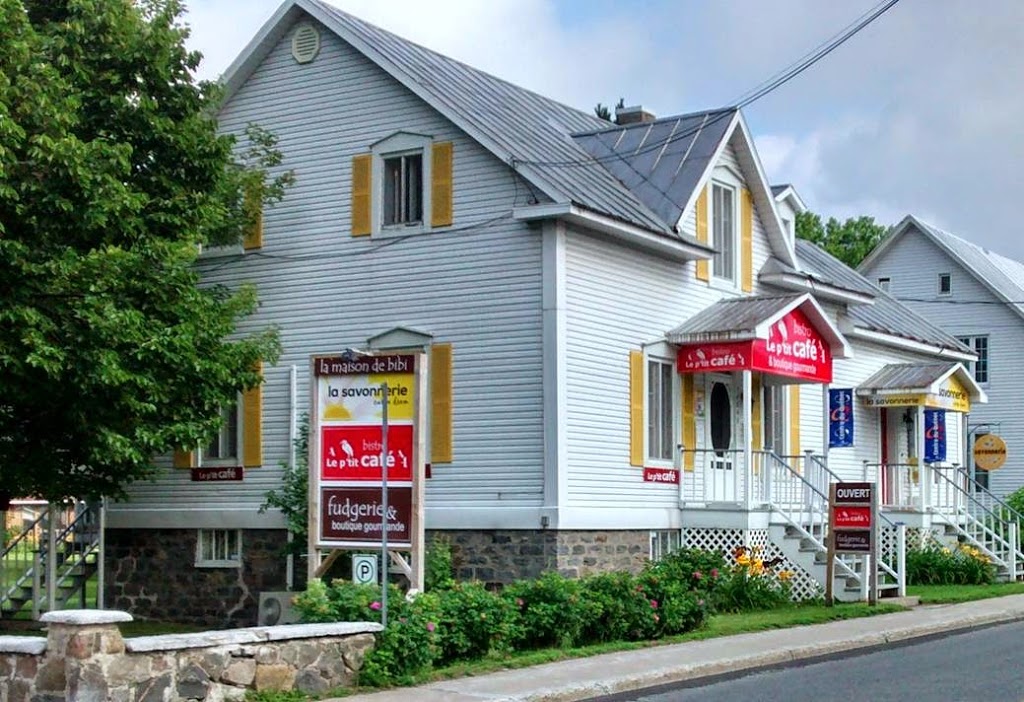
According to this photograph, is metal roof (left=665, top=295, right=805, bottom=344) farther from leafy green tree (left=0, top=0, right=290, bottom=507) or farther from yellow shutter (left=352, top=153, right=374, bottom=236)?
leafy green tree (left=0, top=0, right=290, bottom=507)

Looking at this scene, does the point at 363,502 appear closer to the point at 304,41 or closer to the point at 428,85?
the point at 428,85

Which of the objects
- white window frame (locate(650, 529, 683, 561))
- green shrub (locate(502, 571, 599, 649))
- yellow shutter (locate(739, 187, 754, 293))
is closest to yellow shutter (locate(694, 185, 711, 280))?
yellow shutter (locate(739, 187, 754, 293))

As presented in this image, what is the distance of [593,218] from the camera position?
22.5 m

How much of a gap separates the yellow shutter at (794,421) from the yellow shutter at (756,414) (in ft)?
4.47

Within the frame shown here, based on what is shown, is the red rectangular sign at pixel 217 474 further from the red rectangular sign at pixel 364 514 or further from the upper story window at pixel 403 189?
the red rectangular sign at pixel 364 514

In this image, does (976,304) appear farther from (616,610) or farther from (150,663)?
(150,663)

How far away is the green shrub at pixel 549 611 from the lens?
17.2 meters

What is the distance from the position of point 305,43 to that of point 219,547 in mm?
8625

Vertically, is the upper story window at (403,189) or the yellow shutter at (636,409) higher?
the upper story window at (403,189)

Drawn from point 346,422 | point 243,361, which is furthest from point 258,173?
point 346,422

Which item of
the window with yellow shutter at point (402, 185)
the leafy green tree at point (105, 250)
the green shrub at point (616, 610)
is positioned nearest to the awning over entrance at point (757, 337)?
the window with yellow shutter at point (402, 185)

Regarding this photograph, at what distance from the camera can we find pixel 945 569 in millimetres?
29016

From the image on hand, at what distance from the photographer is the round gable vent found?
25.4m

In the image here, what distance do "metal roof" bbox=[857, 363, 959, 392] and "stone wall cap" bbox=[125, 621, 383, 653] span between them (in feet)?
65.2
